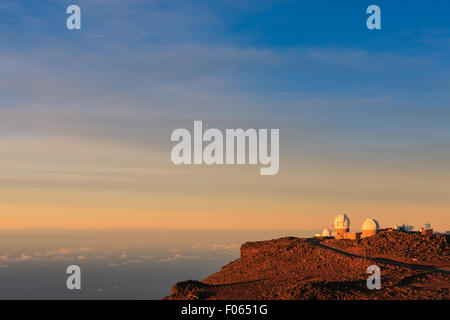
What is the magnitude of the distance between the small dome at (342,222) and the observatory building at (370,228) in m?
6.18

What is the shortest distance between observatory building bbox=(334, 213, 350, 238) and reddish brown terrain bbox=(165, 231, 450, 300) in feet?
45.9

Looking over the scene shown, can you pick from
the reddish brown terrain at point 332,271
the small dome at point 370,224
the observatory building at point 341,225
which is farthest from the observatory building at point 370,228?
the reddish brown terrain at point 332,271

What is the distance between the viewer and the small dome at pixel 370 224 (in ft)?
292

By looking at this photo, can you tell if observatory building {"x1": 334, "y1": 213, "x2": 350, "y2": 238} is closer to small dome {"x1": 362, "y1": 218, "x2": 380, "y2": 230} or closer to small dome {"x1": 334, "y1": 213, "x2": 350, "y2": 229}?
small dome {"x1": 334, "y1": 213, "x2": 350, "y2": 229}

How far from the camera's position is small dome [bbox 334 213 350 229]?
315 feet

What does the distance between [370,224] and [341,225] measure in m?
7.79

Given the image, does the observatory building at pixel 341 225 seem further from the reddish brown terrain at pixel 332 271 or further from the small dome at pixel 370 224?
the reddish brown terrain at pixel 332 271

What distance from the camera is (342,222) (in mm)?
96125

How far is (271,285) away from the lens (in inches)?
2116

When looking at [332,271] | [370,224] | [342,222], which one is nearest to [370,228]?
[370,224]

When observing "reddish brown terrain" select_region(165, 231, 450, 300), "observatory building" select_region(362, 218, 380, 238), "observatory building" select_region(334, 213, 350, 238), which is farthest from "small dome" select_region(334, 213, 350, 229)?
"reddish brown terrain" select_region(165, 231, 450, 300)
